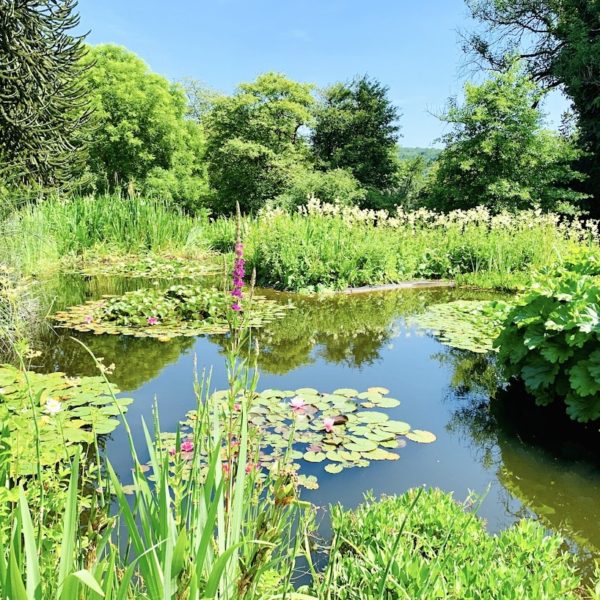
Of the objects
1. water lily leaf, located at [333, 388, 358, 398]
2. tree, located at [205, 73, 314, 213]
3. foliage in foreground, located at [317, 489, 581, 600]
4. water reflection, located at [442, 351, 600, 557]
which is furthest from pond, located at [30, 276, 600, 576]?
tree, located at [205, 73, 314, 213]

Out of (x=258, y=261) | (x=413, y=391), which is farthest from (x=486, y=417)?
(x=258, y=261)

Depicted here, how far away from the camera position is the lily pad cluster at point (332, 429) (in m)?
2.83

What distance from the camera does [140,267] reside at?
9.66 metres

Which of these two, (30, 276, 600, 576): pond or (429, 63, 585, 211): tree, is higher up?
(429, 63, 585, 211): tree

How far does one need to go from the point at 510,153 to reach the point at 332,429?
15.4 meters

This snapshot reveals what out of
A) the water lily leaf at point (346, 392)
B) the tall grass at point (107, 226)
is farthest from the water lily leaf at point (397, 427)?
the tall grass at point (107, 226)

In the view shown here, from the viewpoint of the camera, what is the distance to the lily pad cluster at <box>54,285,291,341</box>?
557 cm

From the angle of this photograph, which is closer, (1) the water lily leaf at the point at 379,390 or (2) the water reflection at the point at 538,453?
(2) the water reflection at the point at 538,453

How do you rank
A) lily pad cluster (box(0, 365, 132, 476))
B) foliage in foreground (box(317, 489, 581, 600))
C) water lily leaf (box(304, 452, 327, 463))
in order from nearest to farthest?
foliage in foreground (box(317, 489, 581, 600)) < lily pad cluster (box(0, 365, 132, 476)) < water lily leaf (box(304, 452, 327, 463))

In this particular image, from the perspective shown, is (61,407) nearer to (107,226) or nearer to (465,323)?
(465,323)

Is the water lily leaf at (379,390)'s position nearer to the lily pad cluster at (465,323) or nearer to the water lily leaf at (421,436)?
the water lily leaf at (421,436)

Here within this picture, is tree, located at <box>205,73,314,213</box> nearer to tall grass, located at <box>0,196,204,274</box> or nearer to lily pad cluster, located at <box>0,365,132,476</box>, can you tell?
tall grass, located at <box>0,196,204,274</box>

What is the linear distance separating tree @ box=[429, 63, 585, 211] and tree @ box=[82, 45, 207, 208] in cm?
1546

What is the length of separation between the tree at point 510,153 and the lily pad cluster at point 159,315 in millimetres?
11938
